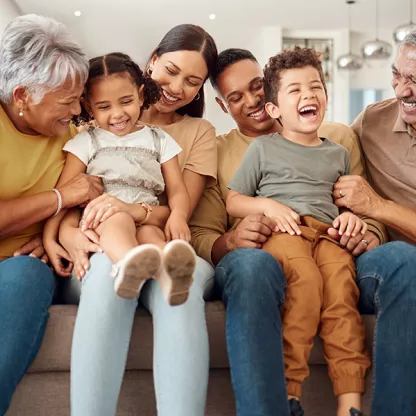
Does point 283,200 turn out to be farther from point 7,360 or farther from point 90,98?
point 7,360

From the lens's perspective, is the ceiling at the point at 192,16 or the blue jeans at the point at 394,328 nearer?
the blue jeans at the point at 394,328

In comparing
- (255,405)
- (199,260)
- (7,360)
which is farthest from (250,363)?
(7,360)

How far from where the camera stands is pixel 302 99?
1901mm

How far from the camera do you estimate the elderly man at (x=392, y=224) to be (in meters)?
1.50

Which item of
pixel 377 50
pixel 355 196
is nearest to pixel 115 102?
pixel 355 196

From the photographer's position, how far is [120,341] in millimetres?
1453

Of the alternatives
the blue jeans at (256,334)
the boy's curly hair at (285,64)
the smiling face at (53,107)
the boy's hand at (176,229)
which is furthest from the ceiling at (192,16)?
the blue jeans at (256,334)

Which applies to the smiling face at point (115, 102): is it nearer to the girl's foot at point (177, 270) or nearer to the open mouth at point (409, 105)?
the girl's foot at point (177, 270)

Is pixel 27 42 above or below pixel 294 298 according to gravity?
above

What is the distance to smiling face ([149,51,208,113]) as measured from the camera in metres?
2.14

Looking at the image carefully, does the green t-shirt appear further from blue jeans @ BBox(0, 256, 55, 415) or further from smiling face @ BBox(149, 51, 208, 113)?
blue jeans @ BBox(0, 256, 55, 415)

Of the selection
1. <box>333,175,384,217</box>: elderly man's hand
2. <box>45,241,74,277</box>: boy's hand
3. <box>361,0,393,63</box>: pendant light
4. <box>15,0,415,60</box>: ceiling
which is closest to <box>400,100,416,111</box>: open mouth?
<box>333,175,384,217</box>: elderly man's hand

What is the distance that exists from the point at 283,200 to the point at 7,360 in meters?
0.88

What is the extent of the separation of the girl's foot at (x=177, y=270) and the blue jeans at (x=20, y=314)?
0.35 m
